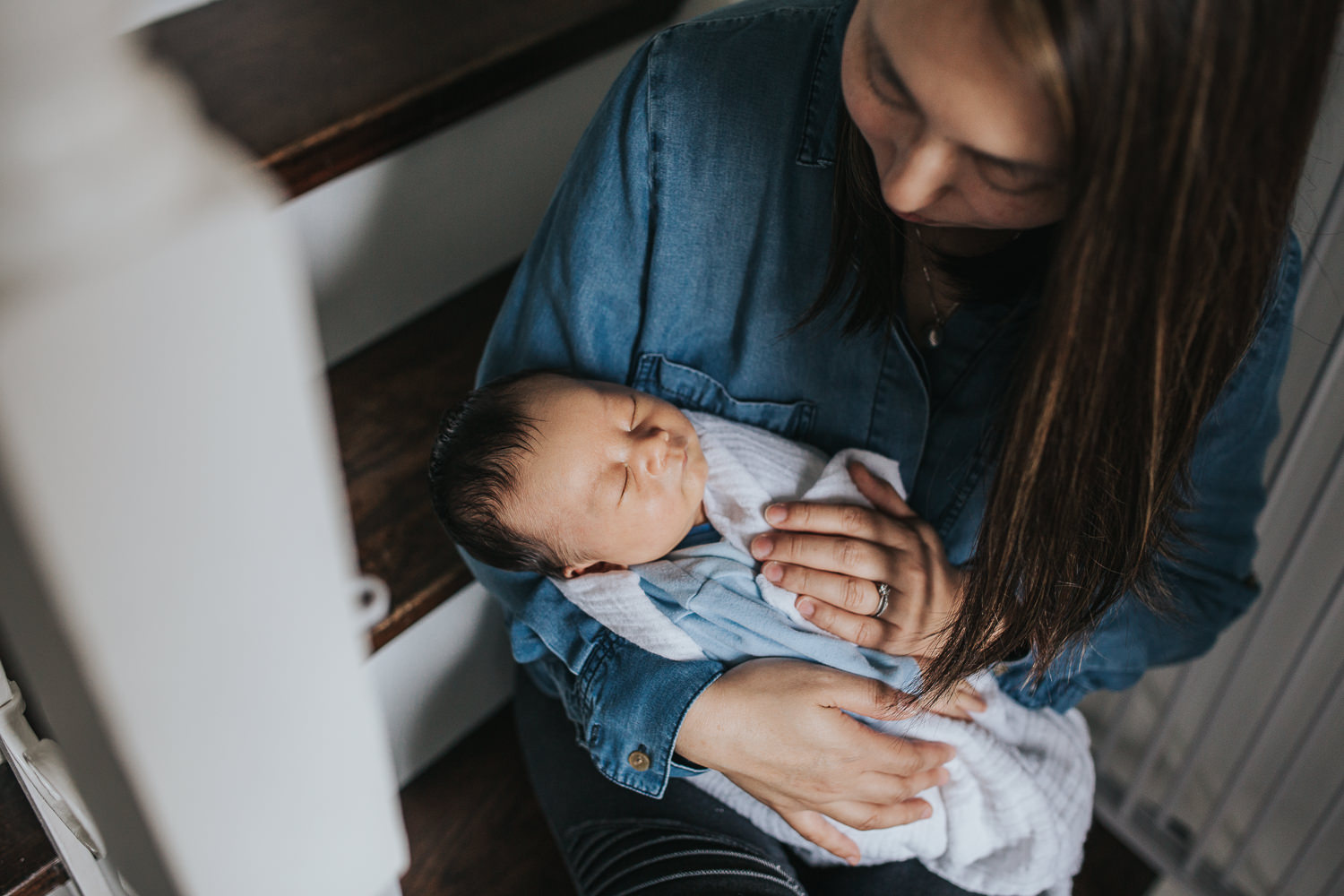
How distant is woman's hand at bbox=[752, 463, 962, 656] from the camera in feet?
2.49

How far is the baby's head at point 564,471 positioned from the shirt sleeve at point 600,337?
54 millimetres

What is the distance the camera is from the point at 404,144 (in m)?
0.96

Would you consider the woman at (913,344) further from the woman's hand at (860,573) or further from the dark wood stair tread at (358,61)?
the dark wood stair tread at (358,61)

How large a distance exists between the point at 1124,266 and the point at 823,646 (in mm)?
420

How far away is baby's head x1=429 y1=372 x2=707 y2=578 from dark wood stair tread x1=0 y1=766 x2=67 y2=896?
37 centimetres

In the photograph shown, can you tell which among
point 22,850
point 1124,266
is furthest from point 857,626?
point 22,850

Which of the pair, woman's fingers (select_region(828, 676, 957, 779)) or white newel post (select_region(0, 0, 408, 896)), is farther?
woman's fingers (select_region(828, 676, 957, 779))

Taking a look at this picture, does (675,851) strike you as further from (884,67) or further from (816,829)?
(884,67)

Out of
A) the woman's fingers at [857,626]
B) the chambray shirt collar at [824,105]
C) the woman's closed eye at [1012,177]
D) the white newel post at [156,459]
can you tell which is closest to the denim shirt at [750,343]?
the chambray shirt collar at [824,105]

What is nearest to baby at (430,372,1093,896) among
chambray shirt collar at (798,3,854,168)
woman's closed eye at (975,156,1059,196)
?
chambray shirt collar at (798,3,854,168)

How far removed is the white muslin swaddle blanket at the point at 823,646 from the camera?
2.62 feet

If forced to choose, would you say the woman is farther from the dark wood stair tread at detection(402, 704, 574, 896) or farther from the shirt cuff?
the dark wood stair tread at detection(402, 704, 574, 896)

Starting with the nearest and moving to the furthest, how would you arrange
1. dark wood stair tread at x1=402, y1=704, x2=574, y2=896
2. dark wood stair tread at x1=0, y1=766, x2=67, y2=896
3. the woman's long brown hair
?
the woman's long brown hair
dark wood stair tread at x1=0, y1=766, x2=67, y2=896
dark wood stair tread at x1=402, y1=704, x2=574, y2=896

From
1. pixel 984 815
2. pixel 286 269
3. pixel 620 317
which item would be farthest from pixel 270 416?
pixel 984 815
